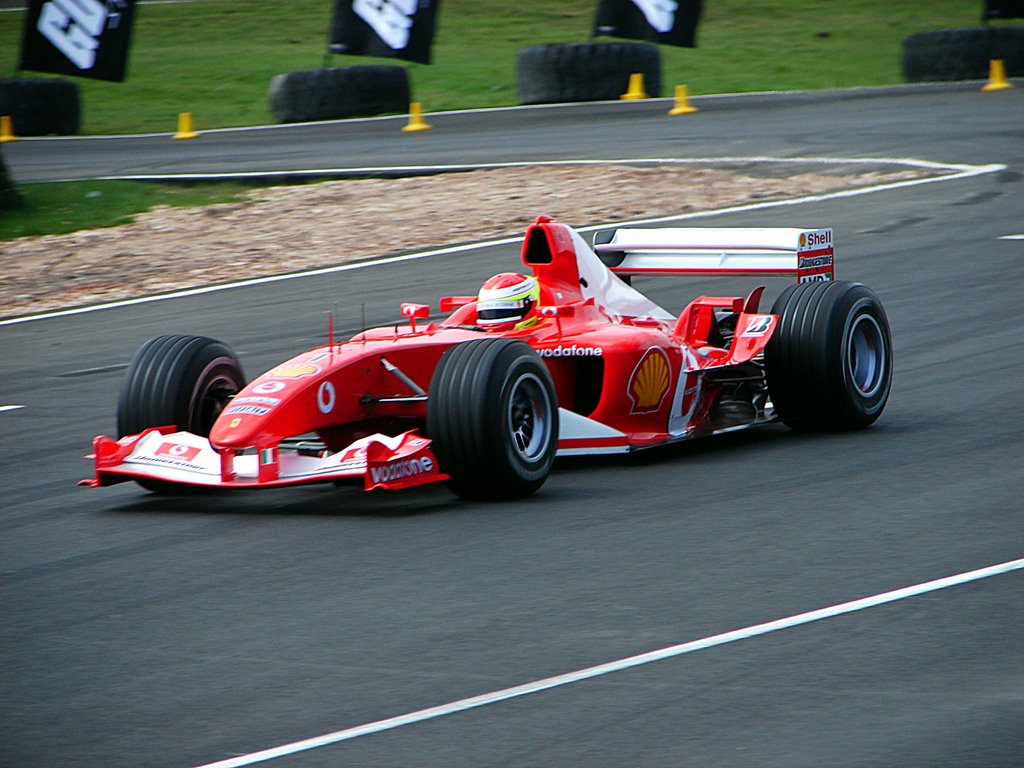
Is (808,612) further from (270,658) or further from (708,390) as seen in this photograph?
(708,390)

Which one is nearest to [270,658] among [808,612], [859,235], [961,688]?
[808,612]

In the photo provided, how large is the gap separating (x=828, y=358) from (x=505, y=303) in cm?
169

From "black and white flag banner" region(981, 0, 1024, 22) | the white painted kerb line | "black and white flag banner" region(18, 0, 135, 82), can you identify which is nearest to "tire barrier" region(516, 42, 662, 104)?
"black and white flag banner" region(981, 0, 1024, 22)

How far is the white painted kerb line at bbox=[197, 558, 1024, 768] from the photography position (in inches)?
174

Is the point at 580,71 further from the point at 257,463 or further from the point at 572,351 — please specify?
the point at 257,463

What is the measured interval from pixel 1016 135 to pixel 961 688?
18684 mm

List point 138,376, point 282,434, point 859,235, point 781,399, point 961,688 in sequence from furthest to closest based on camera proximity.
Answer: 1. point 859,235
2. point 781,399
3. point 138,376
4. point 282,434
5. point 961,688

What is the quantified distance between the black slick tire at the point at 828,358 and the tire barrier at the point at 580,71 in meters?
21.2

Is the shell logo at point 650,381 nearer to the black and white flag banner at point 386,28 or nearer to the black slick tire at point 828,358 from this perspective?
the black slick tire at point 828,358

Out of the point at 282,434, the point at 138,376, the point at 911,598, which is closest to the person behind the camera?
the point at 911,598

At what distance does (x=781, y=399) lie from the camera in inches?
346

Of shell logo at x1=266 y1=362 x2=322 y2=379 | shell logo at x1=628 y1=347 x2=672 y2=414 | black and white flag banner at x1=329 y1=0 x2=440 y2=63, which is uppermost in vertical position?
black and white flag banner at x1=329 y1=0 x2=440 y2=63

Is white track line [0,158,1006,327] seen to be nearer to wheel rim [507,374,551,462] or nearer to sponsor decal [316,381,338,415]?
sponsor decal [316,381,338,415]

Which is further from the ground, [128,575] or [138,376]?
[138,376]
